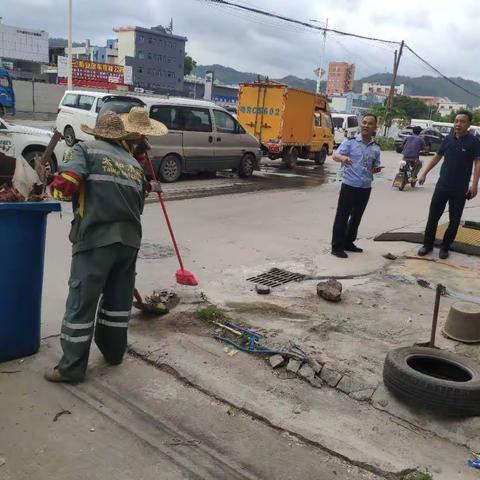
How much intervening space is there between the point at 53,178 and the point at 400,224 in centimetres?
776

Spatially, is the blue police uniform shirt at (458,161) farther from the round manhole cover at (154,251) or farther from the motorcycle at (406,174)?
the motorcycle at (406,174)

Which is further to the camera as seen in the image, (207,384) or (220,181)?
(220,181)

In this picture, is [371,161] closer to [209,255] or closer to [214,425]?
[209,255]

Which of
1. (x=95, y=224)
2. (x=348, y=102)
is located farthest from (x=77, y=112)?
(x=348, y=102)

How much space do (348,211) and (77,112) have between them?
1053cm

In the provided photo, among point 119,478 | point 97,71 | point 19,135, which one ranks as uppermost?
point 97,71

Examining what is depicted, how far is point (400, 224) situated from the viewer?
388 inches

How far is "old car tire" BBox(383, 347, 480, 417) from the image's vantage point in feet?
10.4

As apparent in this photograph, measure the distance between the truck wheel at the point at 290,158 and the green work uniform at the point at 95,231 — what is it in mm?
14512

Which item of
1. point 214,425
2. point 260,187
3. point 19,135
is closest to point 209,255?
point 214,425

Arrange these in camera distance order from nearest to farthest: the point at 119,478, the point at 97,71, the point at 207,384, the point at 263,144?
the point at 119,478 < the point at 207,384 < the point at 263,144 < the point at 97,71

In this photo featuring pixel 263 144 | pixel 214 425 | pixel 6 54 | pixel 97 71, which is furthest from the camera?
pixel 6 54

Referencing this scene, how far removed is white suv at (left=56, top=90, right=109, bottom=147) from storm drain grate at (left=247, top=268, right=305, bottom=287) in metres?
9.61

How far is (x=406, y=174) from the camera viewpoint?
592 inches
